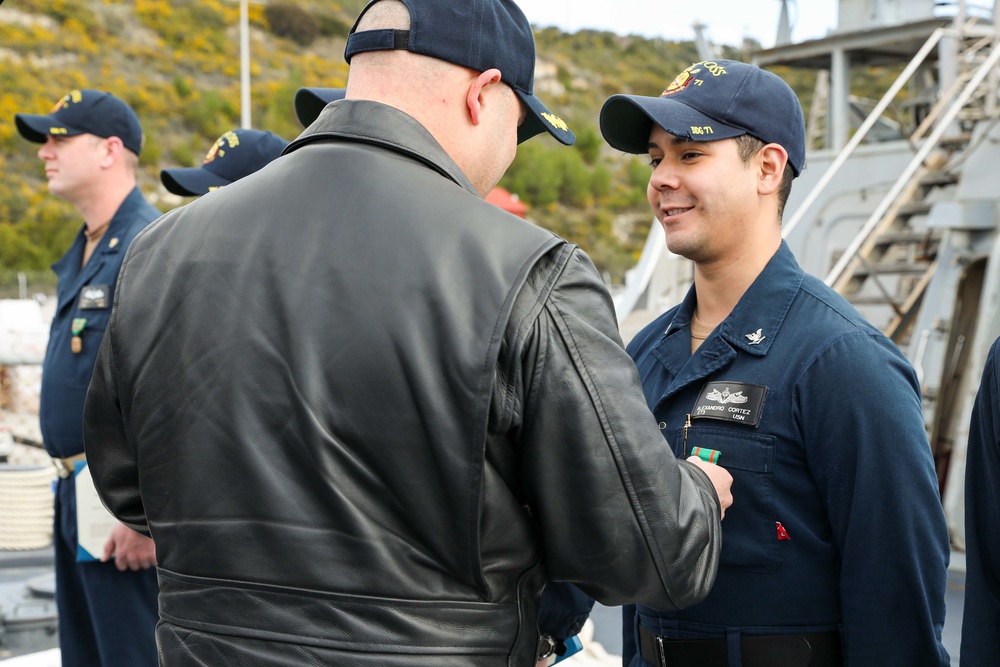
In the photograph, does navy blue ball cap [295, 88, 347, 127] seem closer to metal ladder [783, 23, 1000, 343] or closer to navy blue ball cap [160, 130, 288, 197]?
navy blue ball cap [160, 130, 288, 197]

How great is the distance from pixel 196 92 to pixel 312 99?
1764 inches

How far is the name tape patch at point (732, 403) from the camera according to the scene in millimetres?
2113

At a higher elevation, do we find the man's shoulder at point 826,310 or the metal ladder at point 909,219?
the man's shoulder at point 826,310

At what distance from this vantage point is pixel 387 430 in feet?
4.85

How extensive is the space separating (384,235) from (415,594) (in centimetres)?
54

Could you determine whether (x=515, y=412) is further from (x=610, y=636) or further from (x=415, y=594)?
(x=610, y=636)

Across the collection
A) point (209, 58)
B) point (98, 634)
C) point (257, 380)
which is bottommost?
point (209, 58)

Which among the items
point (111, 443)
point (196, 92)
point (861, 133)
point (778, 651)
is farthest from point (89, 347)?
point (196, 92)

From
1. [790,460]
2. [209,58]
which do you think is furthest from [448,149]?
[209,58]

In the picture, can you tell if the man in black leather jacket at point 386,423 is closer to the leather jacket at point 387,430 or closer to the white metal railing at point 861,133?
the leather jacket at point 387,430

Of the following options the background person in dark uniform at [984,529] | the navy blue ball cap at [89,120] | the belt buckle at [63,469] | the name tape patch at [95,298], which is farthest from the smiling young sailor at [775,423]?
the navy blue ball cap at [89,120]

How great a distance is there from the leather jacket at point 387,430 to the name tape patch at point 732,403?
543 millimetres

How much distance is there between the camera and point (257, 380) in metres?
1.51

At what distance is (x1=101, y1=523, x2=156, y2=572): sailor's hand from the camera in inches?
137
